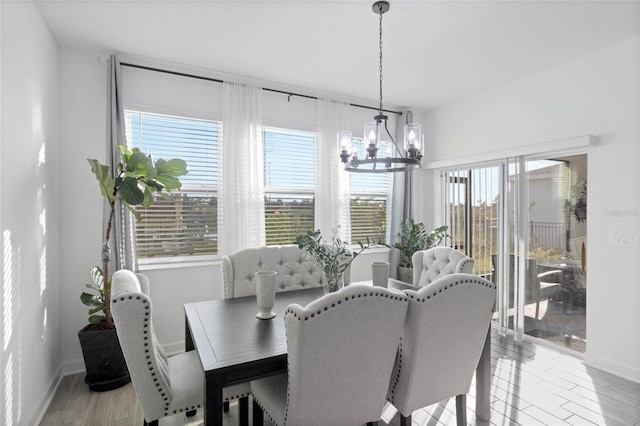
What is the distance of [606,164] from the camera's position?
2936 millimetres

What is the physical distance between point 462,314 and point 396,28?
207 cm

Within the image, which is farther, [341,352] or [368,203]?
[368,203]

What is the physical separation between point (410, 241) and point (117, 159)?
→ 3.20 m

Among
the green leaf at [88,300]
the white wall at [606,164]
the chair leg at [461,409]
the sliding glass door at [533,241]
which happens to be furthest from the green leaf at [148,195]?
the white wall at [606,164]

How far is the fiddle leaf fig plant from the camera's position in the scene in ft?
8.30

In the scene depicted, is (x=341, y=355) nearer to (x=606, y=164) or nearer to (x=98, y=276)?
(x=98, y=276)

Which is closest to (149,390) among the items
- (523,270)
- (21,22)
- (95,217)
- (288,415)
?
(288,415)

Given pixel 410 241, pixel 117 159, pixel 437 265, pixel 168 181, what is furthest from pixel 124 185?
pixel 410 241

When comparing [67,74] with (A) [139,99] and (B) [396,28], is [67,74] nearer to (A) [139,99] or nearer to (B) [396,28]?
(A) [139,99]

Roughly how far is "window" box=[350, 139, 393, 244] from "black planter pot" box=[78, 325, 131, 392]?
2.66 m

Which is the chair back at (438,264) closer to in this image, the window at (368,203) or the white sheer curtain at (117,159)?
the window at (368,203)

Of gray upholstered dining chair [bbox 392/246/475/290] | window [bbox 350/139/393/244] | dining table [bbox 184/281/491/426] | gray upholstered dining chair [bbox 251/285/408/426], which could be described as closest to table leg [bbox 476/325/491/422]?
dining table [bbox 184/281/491/426]

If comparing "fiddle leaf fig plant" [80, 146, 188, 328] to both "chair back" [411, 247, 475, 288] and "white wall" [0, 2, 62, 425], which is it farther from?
"chair back" [411, 247, 475, 288]

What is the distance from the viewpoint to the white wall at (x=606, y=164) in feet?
9.12
